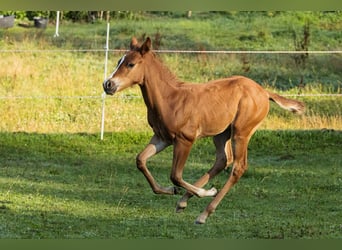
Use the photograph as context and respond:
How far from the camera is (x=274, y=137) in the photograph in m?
16.2

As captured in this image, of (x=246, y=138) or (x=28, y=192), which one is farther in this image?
(x=28, y=192)

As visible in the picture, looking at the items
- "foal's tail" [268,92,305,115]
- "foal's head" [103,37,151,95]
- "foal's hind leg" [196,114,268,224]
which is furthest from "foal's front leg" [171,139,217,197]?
"foal's tail" [268,92,305,115]

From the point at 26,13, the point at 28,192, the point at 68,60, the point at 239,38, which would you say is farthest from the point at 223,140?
the point at 26,13

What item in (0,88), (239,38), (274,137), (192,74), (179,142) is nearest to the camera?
(179,142)

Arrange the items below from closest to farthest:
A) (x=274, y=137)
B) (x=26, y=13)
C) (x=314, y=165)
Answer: (x=314, y=165), (x=274, y=137), (x=26, y=13)

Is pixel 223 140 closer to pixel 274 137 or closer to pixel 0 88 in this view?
pixel 274 137

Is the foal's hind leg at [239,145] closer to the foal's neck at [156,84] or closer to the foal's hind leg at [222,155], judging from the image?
the foal's hind leg at [222,155]

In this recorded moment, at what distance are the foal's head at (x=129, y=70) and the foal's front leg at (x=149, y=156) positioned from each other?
2.04 feet

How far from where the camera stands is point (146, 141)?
16.2 meters

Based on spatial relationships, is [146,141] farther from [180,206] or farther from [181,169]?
[181,169]

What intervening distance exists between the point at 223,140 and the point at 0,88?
8803mm

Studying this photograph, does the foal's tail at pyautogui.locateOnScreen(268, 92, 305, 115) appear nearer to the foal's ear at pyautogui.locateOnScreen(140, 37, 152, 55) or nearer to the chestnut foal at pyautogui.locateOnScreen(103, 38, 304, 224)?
the chestnut foal at pyautogui.locateOnScreen(103, 38, 304, 224)

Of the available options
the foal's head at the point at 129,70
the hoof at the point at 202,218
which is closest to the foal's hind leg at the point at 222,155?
the hoof at the point at 202,218

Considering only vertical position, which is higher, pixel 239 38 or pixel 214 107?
pixel 214 107
